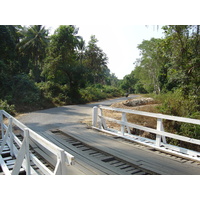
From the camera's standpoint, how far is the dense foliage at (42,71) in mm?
13008

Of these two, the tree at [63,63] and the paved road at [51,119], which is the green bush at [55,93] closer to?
the tree at [63,63]

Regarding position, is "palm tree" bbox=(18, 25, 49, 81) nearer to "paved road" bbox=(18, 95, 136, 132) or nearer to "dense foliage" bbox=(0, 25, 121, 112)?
"dense foliage" bbox=(0, 25, 121, 112)

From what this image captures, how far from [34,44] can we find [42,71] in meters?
6.19

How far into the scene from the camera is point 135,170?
3.42 meters

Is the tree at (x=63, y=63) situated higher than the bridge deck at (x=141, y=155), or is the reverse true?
the tree at (x=63, y=63)

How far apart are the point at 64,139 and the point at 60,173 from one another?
130 inches

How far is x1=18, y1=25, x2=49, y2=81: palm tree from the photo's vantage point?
21.7 meters

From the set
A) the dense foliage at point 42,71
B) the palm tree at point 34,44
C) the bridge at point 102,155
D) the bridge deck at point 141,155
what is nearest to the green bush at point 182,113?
the bridge at point 102,155

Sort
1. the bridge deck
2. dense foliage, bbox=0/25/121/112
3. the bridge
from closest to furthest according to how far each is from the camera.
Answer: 1. the bridge
2. the bridge deck
3. dense foliage, bbox=0/25/121/112

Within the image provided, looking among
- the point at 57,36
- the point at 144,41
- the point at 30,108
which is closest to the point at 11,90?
the point at 30,108

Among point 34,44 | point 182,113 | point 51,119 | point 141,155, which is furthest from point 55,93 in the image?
point 141,155

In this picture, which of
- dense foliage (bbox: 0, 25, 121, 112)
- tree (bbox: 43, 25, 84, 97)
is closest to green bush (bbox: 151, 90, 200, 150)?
dense foliage (bbox: 0, 25, 121, 112)

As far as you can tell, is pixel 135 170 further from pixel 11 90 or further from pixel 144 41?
pixel 144 41

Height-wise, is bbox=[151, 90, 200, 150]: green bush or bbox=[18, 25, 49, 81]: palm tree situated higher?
bbox=[18, 25, 49, 81]: palm tree
